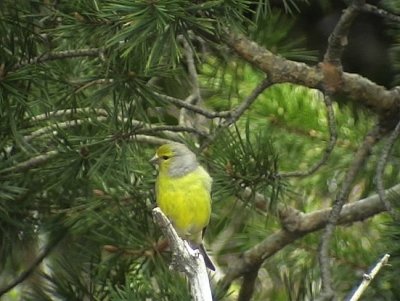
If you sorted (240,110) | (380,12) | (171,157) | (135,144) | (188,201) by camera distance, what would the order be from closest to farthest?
1. (380,12)
2. (240,110)
3. (135,144)
4. (171,157)
5. (188,201)

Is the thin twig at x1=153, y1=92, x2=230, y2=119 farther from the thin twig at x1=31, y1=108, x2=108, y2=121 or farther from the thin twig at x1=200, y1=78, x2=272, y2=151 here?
the thin twig at x1=31, y1=108, x2=108, y2=121

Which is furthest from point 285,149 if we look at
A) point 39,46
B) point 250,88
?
point 39,46

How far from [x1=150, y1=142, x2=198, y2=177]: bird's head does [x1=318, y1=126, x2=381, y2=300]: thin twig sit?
444 millimetres

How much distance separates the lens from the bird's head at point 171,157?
2.53 metres

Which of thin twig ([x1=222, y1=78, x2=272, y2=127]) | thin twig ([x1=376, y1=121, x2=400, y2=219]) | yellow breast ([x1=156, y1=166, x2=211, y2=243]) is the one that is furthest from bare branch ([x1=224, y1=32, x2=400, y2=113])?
yellow breast ([x1=156, y1=166, x2=211, y2=243])

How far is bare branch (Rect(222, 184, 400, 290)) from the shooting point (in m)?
2.33

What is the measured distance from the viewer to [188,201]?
266 centimetres

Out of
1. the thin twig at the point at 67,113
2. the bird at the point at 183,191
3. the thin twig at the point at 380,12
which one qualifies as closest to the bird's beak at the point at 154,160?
the bird at the point at 183,191

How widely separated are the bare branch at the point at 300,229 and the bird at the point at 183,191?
66 millimetres

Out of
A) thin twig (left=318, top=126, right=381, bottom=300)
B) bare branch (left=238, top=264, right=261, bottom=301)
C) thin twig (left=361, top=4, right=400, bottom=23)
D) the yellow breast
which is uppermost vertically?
thin twig (left=361, top=4, right=400, bottom=23)

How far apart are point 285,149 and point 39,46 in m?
0.57

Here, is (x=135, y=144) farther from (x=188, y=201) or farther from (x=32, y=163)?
(x=188, y=201)

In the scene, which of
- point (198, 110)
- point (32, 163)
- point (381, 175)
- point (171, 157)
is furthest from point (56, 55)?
point (381, 175)

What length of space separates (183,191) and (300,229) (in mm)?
373
